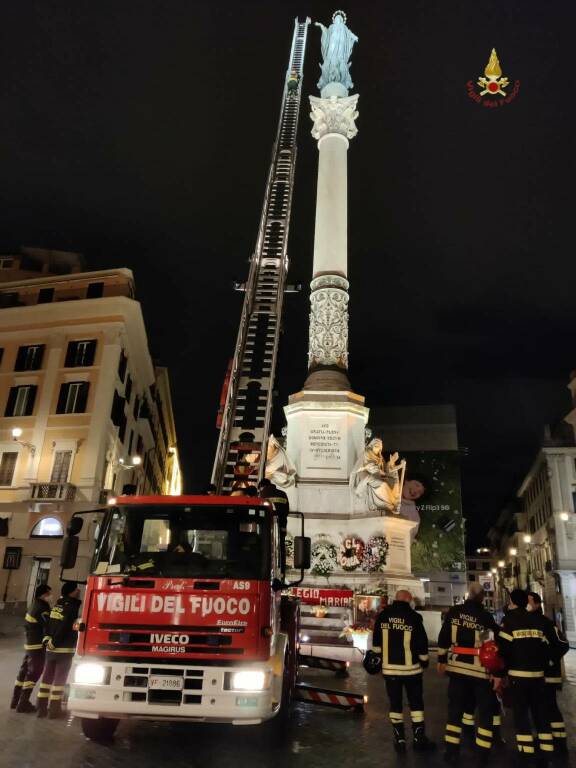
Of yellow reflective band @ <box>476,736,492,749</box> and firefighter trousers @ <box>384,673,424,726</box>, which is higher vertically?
firefighter trousers @ <box>384,673,424,726</box>

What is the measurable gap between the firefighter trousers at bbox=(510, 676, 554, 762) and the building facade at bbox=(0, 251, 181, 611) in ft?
71.6

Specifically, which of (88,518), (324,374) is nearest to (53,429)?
(88,518)

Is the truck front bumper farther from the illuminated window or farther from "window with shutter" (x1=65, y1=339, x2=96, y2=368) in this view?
"window with shutter" (x1=65, y1=339, x2=96, y2=368)

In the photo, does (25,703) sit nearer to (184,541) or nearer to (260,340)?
(184,541)

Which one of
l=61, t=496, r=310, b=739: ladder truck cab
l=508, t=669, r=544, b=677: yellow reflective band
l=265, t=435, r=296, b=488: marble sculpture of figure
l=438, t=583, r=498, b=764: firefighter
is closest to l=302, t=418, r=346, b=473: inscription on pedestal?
l=265, t=435, r=296, b=488: marble sculpture of figure

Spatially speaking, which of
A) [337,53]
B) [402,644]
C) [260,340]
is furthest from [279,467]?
[337,53]

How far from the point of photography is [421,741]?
23.2ft

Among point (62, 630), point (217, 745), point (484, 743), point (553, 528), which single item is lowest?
point (217, 745)

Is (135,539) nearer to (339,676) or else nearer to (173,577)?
(173,577)

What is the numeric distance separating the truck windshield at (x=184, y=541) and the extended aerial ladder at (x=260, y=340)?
17.0m

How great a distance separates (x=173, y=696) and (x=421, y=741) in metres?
3.10

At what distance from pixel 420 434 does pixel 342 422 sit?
30.8 meters

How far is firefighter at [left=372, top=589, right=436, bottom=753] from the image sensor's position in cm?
716

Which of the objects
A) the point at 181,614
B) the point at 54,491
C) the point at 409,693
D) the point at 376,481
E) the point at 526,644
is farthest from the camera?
the point at 54,491
